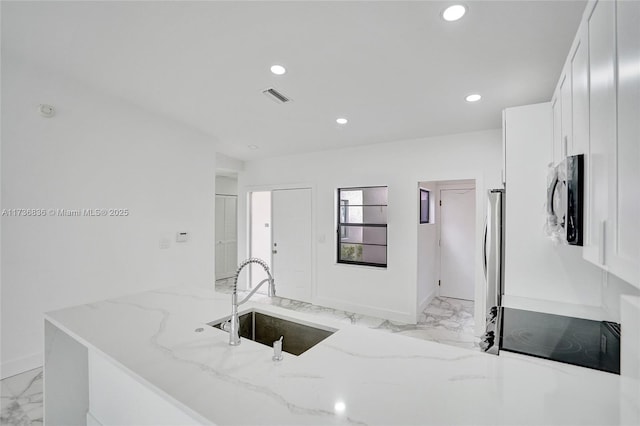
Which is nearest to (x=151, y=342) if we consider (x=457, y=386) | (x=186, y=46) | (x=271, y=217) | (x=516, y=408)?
(x=457, y=386)

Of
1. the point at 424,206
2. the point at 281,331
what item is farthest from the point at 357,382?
the point at 424,206

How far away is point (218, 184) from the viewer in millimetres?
6125

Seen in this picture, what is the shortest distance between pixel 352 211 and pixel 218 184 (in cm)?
322

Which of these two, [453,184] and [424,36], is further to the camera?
[453,184]

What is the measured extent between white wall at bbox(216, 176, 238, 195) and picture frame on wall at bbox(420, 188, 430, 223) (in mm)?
4023

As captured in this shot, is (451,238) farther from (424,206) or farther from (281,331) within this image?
(281,331)

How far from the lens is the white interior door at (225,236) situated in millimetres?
6055

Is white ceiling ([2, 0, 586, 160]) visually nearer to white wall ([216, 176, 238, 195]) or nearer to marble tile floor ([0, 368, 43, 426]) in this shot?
marble tile floor ([0, 368, 43, 426])

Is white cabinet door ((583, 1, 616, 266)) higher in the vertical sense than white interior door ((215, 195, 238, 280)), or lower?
higher

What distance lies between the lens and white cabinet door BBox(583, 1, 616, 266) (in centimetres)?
81

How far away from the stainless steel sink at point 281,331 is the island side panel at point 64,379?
Answer: 38.6 inches

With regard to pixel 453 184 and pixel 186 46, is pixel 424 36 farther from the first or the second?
pixel 453 184

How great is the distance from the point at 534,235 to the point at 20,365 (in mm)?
4088

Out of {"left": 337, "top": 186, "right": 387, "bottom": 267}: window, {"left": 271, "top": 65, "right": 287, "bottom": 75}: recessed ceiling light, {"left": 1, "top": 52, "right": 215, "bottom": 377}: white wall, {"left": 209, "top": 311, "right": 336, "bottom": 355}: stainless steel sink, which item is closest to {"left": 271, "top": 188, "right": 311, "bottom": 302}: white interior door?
{"left": 337, "top": 186, "right": 387, "bottom": 267}: window
